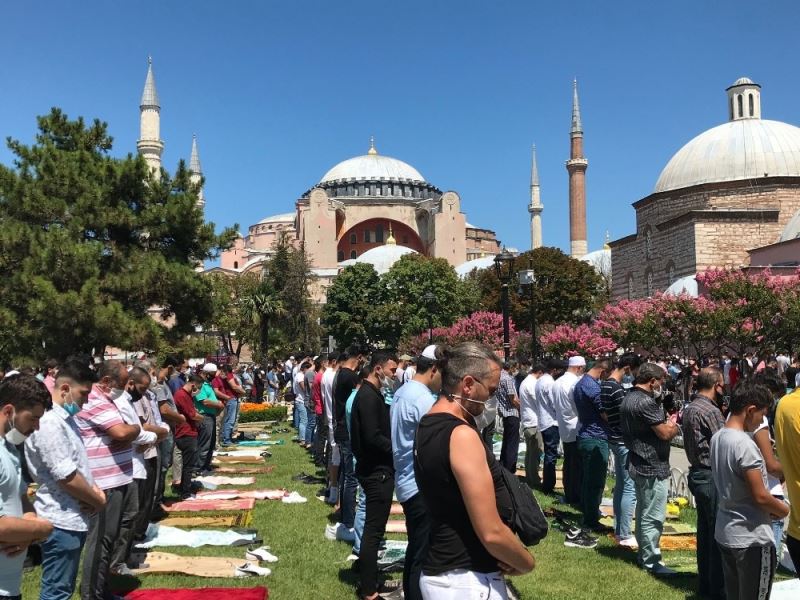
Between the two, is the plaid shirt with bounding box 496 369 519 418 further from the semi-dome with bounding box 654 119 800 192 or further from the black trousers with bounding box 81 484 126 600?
the semi-dome with bounding box 654 119 800 192

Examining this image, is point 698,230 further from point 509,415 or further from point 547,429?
point 509,415

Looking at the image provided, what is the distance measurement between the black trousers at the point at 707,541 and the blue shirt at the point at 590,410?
6.57ft

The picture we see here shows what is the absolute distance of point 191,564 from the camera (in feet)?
20.9

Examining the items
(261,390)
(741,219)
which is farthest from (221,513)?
(741,219)

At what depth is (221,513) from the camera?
8422mm

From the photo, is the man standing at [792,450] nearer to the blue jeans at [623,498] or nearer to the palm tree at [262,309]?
the blue jeans at [623,498]

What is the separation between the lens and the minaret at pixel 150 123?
169 feet

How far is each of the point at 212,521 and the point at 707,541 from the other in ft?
15.7

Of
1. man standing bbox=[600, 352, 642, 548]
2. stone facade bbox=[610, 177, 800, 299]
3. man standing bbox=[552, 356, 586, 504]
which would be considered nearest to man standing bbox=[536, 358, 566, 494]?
man standing bbox=[552, 356, 586, 504]

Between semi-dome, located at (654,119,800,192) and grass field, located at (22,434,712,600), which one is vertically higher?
semi-dome, located at (654,119,800,192)

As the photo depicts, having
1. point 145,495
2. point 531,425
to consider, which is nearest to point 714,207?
point 531,425

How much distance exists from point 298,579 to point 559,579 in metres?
1.98

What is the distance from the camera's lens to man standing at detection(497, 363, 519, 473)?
9.43 m

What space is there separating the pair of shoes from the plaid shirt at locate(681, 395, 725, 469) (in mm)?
1885
